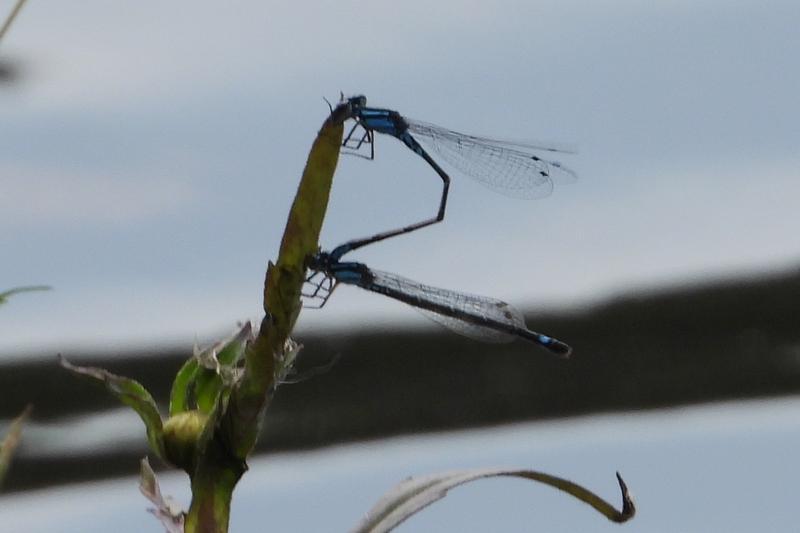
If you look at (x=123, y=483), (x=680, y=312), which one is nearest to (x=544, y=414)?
(x=680, y=312)

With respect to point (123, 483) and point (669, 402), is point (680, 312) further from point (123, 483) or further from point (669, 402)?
point (123, 483)

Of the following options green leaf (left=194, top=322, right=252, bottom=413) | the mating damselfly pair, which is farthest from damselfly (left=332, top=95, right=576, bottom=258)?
green leaf (left=194, top=322, right=252, bottom=413)

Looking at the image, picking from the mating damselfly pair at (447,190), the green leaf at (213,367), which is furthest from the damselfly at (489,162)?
the green leaf at (213,367)

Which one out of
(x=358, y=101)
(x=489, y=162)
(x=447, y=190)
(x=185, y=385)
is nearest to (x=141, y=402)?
(x=185, y=385)

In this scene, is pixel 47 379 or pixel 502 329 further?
pixel 47 379

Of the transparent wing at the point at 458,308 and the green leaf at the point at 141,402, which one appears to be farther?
the transparent wing at the point at 458,308

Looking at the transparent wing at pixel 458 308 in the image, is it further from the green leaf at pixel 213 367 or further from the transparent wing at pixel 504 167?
the green leaf at pixel 213 367

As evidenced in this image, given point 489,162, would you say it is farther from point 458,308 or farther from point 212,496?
point 212,496
